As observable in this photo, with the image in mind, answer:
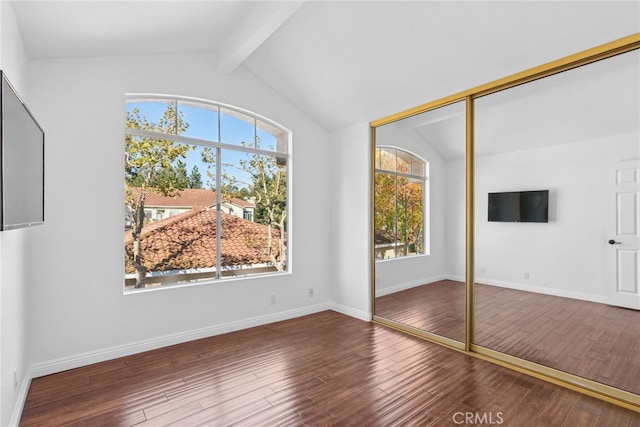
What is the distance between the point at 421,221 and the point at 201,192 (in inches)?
104

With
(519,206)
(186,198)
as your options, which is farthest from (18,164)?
(519,206)

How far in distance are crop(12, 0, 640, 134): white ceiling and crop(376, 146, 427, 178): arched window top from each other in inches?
21.8

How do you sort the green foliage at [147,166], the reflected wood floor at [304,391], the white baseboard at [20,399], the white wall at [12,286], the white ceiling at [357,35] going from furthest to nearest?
the green foliage at [147,166], the white ceiling at [357,35], the reflected wood floor at [304,391], the white baseboard at [20,399], the white wall at [12,286]

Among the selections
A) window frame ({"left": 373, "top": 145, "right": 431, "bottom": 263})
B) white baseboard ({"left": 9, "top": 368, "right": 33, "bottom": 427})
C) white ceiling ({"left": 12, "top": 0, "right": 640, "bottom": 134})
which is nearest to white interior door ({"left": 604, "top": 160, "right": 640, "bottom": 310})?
white ceiling ({"left": 12, "top": 0, "right": 640, "bottom": 134})

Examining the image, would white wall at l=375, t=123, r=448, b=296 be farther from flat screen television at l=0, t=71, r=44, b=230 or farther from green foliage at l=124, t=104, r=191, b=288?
flat screen television at l=0, t=71, r=44, b=230

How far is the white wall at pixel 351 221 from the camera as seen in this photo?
425cm

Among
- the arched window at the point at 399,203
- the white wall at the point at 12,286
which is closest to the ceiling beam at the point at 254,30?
the white wall at the point at 12,286

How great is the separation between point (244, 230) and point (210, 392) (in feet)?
6.51

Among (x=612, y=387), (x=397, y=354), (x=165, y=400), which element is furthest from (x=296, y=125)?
(x=612, y=387)

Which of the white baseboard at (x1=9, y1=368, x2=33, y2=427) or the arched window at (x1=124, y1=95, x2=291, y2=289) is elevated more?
the arched window at (x1=124, y1=95, x2=291, y2=289)

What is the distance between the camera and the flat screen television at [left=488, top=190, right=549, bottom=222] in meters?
3.04

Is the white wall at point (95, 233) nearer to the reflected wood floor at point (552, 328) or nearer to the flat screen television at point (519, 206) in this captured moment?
the reflected wood floor at point (552, 328)

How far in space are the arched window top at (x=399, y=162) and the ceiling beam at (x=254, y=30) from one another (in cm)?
197

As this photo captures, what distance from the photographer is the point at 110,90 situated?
3.10 metres
